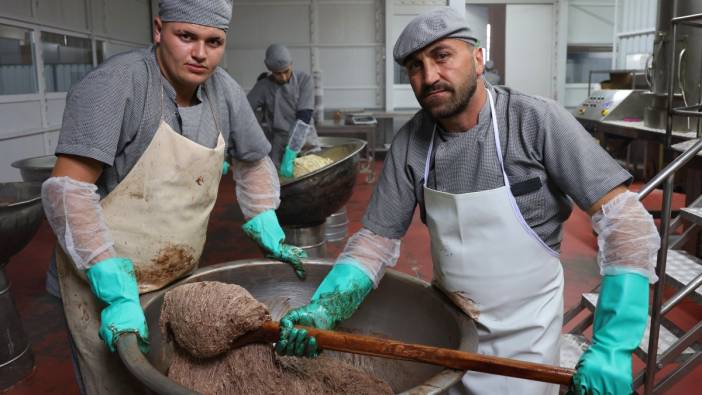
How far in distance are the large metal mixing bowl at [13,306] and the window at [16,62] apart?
3.28 m

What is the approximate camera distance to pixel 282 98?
5.91 m

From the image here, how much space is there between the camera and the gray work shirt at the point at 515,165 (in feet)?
4.95

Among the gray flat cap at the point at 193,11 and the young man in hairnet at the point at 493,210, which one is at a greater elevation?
the gray flat cap at the point at 193,11

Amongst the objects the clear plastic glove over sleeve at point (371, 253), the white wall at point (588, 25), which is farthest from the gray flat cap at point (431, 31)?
the white wall at point (588, 25)

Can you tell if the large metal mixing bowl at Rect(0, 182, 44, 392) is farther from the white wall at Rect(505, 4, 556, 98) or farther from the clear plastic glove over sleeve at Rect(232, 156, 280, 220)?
the white wall at Rect(505, 4, 556, 98)

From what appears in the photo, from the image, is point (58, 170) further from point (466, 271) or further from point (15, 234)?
point (15, 234)

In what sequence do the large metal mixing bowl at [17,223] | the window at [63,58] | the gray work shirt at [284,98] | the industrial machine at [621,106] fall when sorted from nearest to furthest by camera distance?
the large metal mixing bowl at [17,223] < the gray work shirt at [284,98] < the window at [63,58] < the industrial machine at [621,106]

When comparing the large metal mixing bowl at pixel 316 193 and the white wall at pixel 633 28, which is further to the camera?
the white wall at pixel 633 28

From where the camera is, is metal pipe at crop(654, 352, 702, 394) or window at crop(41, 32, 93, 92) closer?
metal pipe at crop(654, 352, 702, 394)

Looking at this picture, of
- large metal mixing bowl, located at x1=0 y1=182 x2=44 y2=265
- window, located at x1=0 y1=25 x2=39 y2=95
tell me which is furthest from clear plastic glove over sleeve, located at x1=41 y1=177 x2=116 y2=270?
window, located at x1=0 y1=25 x2=39 y2=95

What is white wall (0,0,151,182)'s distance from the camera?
555 centimetres

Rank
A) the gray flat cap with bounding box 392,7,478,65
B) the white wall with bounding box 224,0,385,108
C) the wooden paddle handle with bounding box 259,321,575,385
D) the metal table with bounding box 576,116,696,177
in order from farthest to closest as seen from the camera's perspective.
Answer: the white wall with bounding box 224,0,385,108
the metal table with bounding box 576,116,696,177
the gray flat cap with bounding box 392,7,478,65
the wooden paddle handle with bounding box 259,321,575,385

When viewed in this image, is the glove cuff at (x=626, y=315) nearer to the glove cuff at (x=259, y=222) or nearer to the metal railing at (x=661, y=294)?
the metal railing at (x=661, y=294)

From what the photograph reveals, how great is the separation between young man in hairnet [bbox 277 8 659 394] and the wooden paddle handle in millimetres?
151
